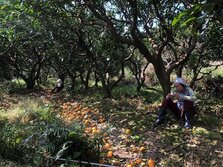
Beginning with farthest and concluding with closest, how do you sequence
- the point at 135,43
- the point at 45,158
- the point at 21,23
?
1. the point at 21,23
2. the point at 135,43
3. the point at 45,158

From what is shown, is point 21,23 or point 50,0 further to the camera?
point 21,23

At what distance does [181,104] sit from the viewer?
6867mm

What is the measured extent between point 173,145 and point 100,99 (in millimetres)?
5312

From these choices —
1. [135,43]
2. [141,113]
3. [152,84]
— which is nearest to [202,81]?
[152,84]

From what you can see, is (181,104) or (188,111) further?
(181,104)

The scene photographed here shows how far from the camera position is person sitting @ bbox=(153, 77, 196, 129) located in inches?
258

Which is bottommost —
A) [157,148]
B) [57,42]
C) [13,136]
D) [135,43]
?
[157,148]

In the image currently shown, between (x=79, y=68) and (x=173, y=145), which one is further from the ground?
(x=79, y=68)

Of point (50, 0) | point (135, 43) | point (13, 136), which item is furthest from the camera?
point (135, 43)

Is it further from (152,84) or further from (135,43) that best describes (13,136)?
(152,84)

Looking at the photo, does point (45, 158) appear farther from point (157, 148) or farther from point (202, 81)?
point (202, 81)

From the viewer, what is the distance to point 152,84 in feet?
48.7

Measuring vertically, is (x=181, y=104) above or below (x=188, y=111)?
above

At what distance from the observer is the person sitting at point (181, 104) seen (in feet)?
21.5
